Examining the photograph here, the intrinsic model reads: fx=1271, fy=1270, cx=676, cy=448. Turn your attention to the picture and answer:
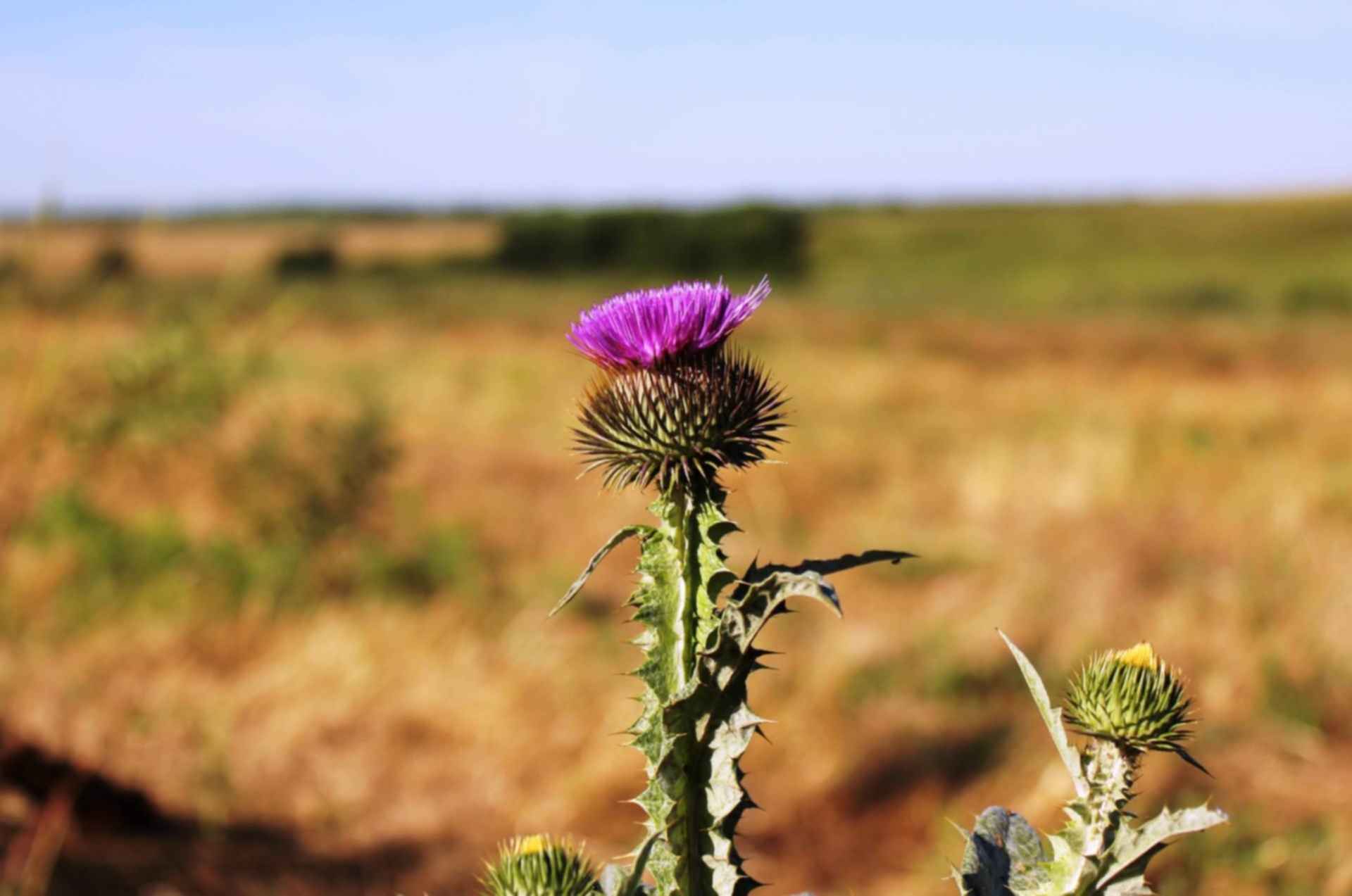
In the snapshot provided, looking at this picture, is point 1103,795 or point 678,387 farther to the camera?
point 678,387

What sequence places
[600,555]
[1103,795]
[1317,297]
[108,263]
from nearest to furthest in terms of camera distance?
[600,555]
[1103,795]
[108,263]
[1317,297]

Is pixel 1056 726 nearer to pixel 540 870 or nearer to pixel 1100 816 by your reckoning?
pixel 1100 816

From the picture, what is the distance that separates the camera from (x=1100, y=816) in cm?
127

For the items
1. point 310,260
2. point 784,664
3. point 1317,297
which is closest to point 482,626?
point 784,664

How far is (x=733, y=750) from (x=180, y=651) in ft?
23.7

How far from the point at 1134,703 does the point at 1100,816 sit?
17 centimetres

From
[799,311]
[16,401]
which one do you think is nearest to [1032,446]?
[16,401]

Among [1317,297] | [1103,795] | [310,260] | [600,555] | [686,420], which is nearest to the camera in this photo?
[600,555]

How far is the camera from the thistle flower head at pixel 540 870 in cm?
134

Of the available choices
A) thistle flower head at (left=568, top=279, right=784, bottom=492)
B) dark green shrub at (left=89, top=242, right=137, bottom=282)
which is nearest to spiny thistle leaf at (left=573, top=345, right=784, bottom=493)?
thistle flower head at (left=568, top=279, right=784, bottom=492)

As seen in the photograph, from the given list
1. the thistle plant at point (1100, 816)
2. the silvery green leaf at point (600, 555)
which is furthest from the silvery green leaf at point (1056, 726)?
the silvery green leaf at point (600, 555)

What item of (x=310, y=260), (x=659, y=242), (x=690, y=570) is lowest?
(x=690, y=570)

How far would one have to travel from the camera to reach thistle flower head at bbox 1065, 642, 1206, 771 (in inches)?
53.3

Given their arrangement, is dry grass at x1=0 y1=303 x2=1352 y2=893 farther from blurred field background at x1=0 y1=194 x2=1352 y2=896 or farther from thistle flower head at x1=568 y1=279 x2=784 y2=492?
thistle flower head at x1=568 y1=279 x2=784 y2=492
